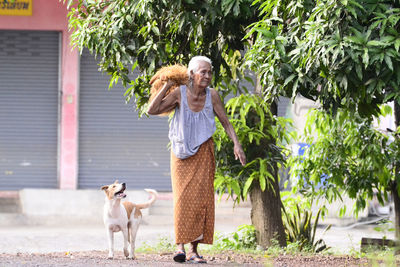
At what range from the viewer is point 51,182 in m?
15.7

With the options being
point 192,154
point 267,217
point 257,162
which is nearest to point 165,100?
point 192,154

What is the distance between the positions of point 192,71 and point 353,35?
160 cm

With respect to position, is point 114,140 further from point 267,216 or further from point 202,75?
point 202,75

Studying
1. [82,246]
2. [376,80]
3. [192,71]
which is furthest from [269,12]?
[82,246]

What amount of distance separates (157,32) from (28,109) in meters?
9.04

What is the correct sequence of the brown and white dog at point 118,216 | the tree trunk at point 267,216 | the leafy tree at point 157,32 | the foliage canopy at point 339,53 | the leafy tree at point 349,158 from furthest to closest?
the tree trunk at point 267,216, the leafy tree at point 349,158, the brown and white dog at point 118,216, the leafy tree at point 157,32, the foliage canopy at point 339,53

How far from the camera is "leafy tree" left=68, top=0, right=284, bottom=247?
6.64 meters

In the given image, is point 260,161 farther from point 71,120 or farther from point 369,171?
point 71,120

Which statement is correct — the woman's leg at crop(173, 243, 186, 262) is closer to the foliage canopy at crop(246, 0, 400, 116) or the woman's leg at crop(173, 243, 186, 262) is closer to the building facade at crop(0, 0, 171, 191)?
the foliage canopy at crop(246, 0, 400, 116)

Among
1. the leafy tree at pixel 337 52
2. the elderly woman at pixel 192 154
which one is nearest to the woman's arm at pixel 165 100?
the elderly woman at pixel 192 154

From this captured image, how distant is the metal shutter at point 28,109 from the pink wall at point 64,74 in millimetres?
231

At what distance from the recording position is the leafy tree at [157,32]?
21.8 ft

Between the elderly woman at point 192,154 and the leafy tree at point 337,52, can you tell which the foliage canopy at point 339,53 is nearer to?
the leafy tree at point 337,52

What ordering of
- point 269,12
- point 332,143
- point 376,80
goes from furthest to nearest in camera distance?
point 332,143 → point 269,12 → point 376,80
